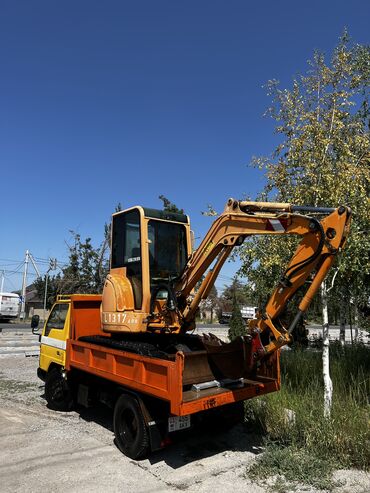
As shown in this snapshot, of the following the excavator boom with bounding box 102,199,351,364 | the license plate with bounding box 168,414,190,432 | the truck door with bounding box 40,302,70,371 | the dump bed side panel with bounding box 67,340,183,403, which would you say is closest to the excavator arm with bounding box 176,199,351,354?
the excavator boom with bounding box 102,199,351,364

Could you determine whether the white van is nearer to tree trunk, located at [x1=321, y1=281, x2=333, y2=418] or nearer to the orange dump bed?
the orange dump bed

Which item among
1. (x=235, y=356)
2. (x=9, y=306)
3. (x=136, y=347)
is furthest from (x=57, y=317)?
(x=9, y=306)

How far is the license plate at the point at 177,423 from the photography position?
5.69 meters

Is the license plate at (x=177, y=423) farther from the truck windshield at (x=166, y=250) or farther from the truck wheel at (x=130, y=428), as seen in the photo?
the truck windshield at (x=166, y=250)

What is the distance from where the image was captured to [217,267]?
6707 mm

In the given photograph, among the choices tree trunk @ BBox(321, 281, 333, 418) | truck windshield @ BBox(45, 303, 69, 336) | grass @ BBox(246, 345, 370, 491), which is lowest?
grass @ BBox(246, 345, 370, 491)

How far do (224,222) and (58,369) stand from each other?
4828mm

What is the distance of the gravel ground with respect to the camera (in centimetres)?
512

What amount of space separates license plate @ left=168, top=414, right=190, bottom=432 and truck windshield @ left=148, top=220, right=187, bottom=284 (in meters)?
2.14

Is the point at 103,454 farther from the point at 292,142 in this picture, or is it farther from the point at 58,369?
the point at 292,142

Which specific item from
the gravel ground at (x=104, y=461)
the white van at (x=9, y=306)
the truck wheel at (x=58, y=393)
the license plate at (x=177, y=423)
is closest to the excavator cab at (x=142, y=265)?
the license plate at (x=177, y=423)

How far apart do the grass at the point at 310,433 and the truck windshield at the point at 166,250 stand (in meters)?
2.73

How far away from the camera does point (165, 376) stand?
17.9ft

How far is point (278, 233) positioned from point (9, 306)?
38758mm
